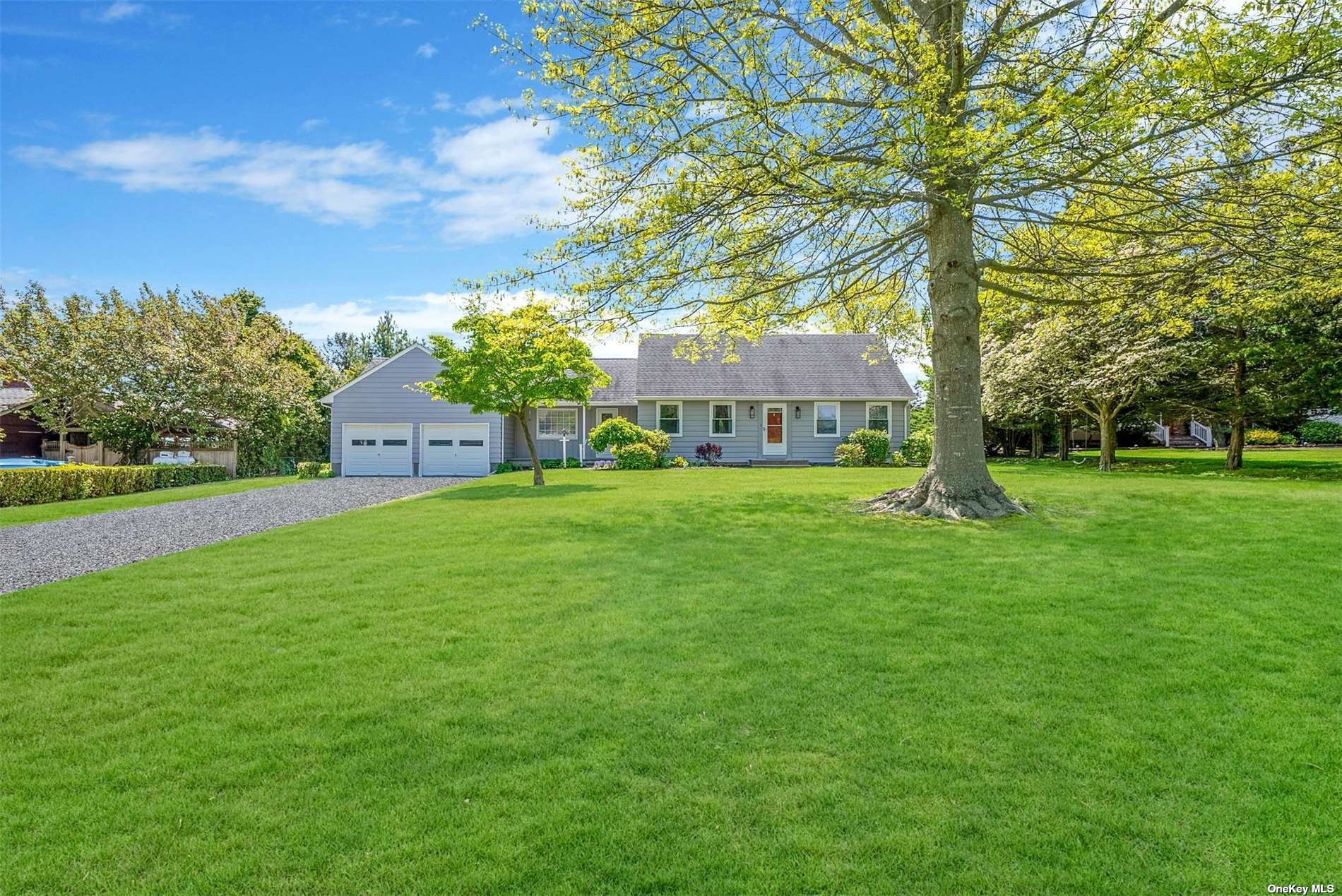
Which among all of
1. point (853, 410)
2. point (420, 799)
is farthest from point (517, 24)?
point (853, 410)

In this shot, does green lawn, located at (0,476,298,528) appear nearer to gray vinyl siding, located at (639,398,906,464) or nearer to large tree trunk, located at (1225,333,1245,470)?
gray vinyl siding, located at (639,398,906,464)

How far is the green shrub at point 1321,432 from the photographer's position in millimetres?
31438

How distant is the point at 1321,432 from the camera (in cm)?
3156

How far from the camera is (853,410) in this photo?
26.3 metres

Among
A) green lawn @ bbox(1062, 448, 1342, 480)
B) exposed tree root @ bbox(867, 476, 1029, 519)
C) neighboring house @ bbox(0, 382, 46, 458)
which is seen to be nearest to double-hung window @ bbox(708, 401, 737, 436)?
green lawn @ bbox(1062, 448, 1342, 480)

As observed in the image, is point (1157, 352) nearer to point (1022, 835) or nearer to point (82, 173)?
point (1022, 835)

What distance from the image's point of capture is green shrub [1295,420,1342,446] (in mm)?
31438

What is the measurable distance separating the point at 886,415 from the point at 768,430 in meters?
4.62

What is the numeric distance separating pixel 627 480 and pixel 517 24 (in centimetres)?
1198

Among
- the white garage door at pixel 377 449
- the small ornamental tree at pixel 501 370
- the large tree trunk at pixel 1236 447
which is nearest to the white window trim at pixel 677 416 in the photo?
the small ornamental tree at pixel 501 370

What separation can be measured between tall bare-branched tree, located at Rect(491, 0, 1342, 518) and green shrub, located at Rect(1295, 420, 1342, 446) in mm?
29885

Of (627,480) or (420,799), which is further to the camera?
(627,480)

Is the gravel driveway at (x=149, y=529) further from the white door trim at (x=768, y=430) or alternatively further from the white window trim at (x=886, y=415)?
the white window trim at (x=886, y=415)

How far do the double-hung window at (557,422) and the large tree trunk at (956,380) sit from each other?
17928 mm
